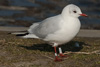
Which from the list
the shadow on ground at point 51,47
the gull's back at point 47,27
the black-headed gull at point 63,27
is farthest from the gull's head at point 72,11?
the shadow on ground at point 51,47

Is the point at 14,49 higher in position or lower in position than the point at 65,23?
lower

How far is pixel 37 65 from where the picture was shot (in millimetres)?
6137

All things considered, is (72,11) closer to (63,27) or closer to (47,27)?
(63,27)

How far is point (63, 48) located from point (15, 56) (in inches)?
54.9

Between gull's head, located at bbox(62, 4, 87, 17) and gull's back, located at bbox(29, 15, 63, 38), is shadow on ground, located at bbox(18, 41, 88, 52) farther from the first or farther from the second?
gull's head, located at bbox(62, 4, 87, 17)

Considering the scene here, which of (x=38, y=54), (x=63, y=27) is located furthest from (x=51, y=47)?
(x=63, y=27)

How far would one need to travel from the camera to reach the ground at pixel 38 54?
20.6 feet

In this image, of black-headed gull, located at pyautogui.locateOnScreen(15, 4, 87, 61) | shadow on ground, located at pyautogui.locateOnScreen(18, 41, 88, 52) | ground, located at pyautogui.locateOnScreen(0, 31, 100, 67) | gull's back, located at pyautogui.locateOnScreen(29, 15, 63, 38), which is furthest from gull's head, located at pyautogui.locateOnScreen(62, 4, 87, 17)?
shadow on ground, located at pyautogui.locateOnScreen(18, 41, 88, 52)

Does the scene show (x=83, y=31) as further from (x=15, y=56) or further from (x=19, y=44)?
(x=15, y=56)

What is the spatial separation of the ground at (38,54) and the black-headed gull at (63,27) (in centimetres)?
31

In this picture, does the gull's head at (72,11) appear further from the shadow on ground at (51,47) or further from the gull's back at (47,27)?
the shadow on ground at (51,47)

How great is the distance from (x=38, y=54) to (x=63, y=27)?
2.89 feet

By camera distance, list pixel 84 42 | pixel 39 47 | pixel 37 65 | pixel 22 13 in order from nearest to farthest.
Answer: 1. pixel 37 65
2. pixel 39 47
3. pixel 84 42
4. pixel 22 13

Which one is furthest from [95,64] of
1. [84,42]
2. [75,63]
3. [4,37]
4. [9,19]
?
[9,19]
